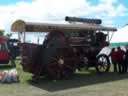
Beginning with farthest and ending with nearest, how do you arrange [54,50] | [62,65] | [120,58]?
[120,58]
[62,65]
[54,50]

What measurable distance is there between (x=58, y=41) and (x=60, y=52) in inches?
22.6

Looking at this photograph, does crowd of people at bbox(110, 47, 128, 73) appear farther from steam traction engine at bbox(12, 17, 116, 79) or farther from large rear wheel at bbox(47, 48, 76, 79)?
large rear wheel at bbox(47, 48, 76, 79)

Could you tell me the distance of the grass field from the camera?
1392cm

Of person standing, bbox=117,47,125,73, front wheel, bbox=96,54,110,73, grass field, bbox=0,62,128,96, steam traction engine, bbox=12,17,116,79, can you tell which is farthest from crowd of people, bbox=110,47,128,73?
grass field, bbox=0,62,128,96

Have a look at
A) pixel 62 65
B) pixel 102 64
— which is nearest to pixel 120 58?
pixel 102 64

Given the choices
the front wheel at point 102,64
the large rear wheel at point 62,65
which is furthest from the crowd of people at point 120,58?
the large rear wheel at point 62,65

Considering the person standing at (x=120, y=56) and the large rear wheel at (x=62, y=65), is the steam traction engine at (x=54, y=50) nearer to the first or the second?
the large rear wheel at (x=62, y=65)

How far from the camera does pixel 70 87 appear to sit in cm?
1558

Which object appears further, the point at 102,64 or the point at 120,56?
the point at 102,64

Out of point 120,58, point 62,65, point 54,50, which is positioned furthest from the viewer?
point 120,58

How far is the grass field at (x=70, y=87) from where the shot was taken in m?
13.9

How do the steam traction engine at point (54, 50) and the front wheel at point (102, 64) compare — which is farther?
the front wheel at point (102, 64)

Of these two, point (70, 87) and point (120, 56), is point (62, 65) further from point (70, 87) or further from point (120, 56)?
point (120, 56)

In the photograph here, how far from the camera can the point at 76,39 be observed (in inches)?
799
